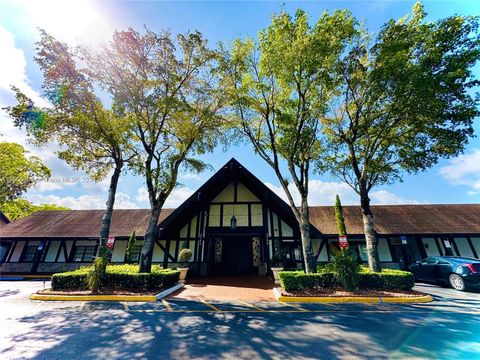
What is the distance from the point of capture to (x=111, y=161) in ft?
43.1

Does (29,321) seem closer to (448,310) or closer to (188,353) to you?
(188,353)

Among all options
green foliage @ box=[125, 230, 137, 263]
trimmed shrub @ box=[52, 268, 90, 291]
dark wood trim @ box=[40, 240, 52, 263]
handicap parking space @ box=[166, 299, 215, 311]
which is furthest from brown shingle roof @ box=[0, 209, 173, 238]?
handicap parking space @ box=[166, 299, 215, 311]

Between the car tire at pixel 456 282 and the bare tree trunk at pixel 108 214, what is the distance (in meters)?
16.8

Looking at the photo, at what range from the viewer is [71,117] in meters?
11.1

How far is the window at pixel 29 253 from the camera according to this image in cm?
1889

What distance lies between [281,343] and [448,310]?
6.63 metres

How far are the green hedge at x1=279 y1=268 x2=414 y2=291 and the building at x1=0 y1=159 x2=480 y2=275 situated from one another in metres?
5.27

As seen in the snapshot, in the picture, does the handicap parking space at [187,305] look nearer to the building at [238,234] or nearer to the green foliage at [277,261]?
the green foliage at [277,261]

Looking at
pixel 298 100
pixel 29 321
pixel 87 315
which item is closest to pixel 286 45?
pixel 298 100

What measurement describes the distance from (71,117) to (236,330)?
1213 cm

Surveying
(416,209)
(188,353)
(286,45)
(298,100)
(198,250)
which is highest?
(286,45)

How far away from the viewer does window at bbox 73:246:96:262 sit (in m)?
18.4

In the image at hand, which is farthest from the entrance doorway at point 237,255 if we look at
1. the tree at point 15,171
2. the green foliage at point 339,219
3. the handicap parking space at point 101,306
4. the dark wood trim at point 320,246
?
the tree at point 15,171

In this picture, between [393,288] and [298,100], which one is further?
[298,100]
